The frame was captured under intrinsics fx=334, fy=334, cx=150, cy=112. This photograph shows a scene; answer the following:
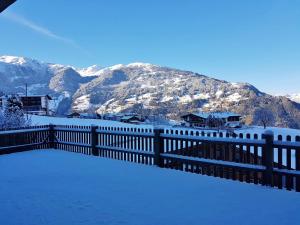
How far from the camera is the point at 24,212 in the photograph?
6188mm

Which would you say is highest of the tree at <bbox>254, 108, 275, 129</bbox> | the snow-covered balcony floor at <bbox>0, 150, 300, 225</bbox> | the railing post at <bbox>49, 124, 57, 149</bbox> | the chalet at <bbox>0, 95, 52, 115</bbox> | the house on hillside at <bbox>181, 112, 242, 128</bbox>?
the chalet at <bbox>0, 95, 52, 115</bbox>

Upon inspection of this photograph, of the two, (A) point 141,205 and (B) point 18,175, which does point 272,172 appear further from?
(B) point 18,175

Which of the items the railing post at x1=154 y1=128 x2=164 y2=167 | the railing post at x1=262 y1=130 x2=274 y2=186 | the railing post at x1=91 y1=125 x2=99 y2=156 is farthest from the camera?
the railing post at x1=91 y1=125 x2=99 y2=156

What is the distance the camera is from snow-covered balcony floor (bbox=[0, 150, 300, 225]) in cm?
580

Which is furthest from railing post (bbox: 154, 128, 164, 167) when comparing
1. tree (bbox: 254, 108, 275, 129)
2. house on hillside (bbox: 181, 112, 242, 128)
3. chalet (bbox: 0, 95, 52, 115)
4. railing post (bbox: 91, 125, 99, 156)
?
tree (bbox: 254, 108, 275, 129)

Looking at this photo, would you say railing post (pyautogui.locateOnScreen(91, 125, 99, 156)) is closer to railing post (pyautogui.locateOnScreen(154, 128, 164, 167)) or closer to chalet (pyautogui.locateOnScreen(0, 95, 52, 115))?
railing post (pyautogui.locateOnScreen(154, 128, 164, 167))

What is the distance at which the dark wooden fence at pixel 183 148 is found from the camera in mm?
8125

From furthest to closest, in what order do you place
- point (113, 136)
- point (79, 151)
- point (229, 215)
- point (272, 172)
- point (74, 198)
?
point (79, 151)
point (113, 136)
point (272, 172)
point (74, 198)
point (229, 215)

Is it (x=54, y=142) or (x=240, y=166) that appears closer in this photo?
(x=240, y=166)

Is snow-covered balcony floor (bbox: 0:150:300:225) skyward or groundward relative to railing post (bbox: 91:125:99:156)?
groundward

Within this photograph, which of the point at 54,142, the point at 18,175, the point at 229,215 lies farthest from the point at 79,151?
the point at 229,215

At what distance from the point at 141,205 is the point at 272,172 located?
352 cm

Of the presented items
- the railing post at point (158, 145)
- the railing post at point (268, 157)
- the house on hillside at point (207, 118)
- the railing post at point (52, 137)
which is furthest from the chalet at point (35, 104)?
the railing post at point (268, 157)

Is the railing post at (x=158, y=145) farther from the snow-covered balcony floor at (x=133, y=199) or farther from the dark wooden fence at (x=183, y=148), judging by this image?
the snow-covered balcony floor at (x=133, y=199)
